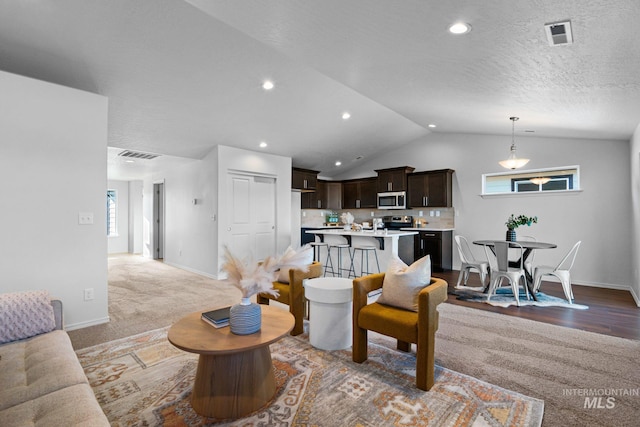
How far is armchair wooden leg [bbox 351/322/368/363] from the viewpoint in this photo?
2.56 m

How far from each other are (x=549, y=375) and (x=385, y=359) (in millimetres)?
1210

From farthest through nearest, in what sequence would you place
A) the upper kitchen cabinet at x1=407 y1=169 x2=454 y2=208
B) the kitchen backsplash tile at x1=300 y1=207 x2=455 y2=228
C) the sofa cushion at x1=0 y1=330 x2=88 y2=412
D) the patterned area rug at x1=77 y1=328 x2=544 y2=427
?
1. the kitchen backsplash tile at x1=300 y1=207 x2=455 y2=228
2. the upper kitchen cabinet at x1=407 y1=169 x2=454 y2=208
3. the patterned area rug at x1=77 y1=328 x2=544 y2=427
4. the sofa cushion at x1=0 y1=330 x2=88 y2=412

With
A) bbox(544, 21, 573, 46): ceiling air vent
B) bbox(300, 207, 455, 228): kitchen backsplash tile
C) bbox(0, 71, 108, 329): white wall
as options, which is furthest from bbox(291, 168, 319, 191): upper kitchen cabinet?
bbox(544, 21, 573, 46): ceiling air vent

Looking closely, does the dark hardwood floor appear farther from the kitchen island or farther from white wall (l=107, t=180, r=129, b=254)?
white wall (l=107, t=180, r=129, b=254)

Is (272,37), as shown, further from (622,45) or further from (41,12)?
(622,45)

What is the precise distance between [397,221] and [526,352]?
16.3 feet

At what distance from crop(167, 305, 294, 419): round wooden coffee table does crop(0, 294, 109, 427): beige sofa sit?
48 cm

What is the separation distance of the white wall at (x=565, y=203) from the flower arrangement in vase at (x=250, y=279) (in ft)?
18.3

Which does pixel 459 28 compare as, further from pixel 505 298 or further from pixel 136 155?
pixel 136 155

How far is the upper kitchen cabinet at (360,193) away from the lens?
8211mm

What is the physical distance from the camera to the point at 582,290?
5020mm

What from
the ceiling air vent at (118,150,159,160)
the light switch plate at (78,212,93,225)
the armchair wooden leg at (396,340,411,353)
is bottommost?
the armchair wooden leg at (396,340,411,353)

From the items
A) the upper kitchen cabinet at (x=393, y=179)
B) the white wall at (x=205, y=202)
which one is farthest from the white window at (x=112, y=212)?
the upper kitchen cabinet at (x=393, y=179)

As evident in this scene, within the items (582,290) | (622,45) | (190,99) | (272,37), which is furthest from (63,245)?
(582,290)
